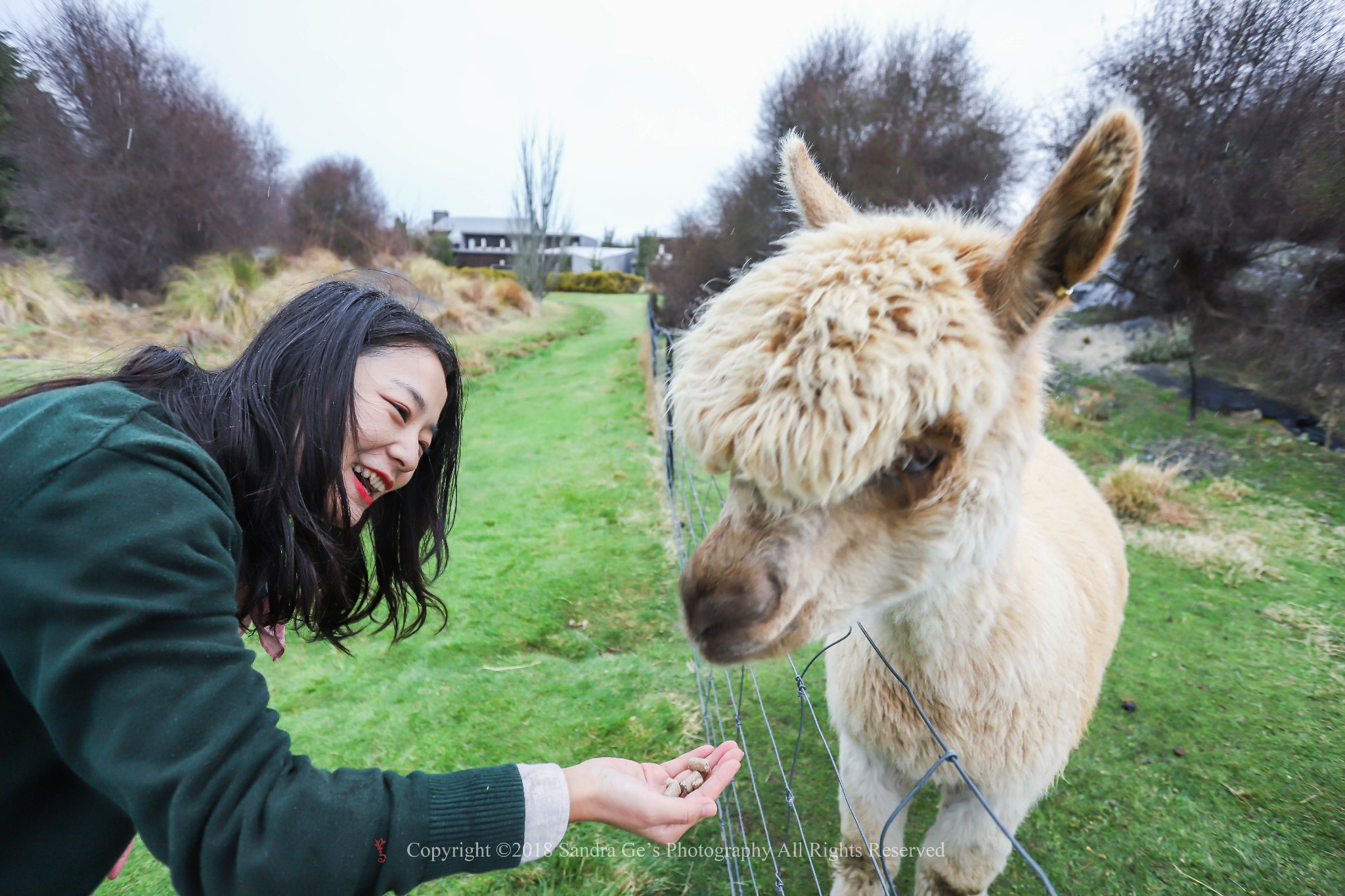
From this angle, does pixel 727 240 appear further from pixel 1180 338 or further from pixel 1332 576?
pixel 1332 576

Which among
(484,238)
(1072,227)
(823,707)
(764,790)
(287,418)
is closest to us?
(1072,227)

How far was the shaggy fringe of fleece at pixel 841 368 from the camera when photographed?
4.01 ft

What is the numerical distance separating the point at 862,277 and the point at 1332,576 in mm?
5583

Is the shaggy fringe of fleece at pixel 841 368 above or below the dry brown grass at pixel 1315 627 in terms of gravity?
above

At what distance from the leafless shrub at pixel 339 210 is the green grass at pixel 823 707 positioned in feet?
61.4

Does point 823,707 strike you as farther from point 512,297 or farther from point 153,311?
point 512,297

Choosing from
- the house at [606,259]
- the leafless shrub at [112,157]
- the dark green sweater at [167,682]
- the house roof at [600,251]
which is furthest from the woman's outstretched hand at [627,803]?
the house roof at [600,251]

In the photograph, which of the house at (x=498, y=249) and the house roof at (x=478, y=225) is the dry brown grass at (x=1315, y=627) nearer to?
the house at (x=498, y=249)

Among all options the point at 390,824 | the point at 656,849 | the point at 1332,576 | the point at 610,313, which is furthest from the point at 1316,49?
the point at 610,313

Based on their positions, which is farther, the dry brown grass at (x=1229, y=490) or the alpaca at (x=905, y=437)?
the dry brown grass at (x=1229, y=490)

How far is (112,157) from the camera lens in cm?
1263

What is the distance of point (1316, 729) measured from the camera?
3393 mm

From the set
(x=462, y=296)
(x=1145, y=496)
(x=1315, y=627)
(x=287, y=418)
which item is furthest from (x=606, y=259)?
(x=287, y=418)

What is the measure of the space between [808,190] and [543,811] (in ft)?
5.96
